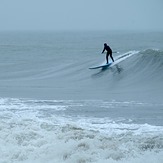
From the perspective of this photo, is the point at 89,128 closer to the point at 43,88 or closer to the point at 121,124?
the point at 121,124

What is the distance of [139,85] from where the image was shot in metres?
18.5

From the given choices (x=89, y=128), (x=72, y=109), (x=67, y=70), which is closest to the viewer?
(x=89, y=128)

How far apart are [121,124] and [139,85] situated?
7.97m

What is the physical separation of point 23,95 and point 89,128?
21.9 ft

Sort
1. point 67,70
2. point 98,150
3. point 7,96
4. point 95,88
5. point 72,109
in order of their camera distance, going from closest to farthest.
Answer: point 98,150, point 72,109, point 7,96, point 95,88, point 67,70

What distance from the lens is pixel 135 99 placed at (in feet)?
49.0

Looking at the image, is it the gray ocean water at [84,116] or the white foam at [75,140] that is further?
the gray ocean water at [84,116]

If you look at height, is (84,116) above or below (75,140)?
below

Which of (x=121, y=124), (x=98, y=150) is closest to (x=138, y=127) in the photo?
(x=121, y=124)

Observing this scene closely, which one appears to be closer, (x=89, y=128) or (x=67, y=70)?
(x=89, y=128)

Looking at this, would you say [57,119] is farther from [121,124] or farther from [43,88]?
[43,88]

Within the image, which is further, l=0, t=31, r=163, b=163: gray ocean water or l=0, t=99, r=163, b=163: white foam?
l=0, t=31, r=163, b=163: gray ocean water

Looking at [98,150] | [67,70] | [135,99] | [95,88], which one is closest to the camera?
[98,150]

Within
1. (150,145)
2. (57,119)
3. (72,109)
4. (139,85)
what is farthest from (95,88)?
(150,145)
